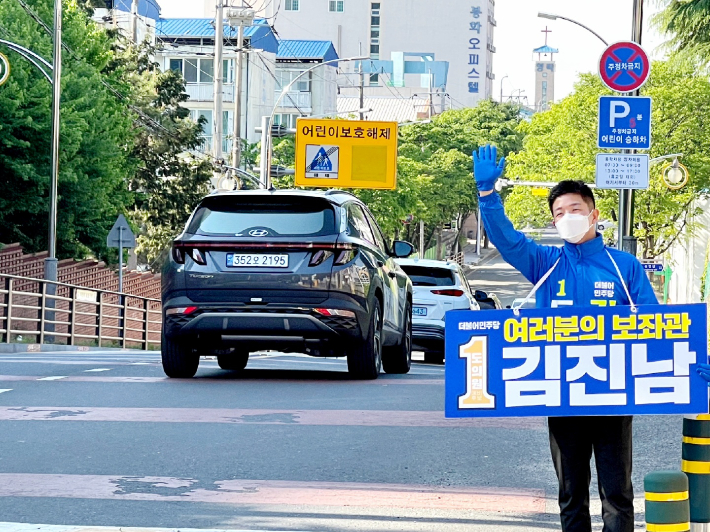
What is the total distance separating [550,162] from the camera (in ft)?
216

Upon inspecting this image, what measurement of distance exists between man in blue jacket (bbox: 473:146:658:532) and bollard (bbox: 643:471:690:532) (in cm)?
60

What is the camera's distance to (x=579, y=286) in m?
5.89

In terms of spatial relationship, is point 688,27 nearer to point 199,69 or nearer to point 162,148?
point 162,148

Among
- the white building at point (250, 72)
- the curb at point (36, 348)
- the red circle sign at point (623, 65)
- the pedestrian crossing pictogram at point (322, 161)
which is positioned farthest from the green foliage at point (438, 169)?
the red circle sign at point (623, 65)

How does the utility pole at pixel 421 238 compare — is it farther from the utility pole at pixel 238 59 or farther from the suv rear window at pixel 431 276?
the suv rear window at pixel 431 276

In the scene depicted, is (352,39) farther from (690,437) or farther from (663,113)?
(690,437)

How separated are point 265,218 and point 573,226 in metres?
7.64

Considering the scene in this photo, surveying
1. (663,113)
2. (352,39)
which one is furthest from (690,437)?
(352,39)

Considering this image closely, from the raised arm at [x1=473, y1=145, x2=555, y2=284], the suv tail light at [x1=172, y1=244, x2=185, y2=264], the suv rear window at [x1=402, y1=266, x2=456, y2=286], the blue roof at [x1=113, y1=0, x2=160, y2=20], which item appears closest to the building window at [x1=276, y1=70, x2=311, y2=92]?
the blue roof at [x1=113, y1=0, x2=160, y2=20]

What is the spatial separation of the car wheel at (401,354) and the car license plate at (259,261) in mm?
3324

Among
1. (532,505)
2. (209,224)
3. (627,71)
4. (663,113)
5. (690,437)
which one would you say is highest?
(663,113)

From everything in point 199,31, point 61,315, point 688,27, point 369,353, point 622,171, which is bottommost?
point 61,315

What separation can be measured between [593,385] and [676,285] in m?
60.7

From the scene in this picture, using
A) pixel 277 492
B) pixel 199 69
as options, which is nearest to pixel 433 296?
pixel 277 492
